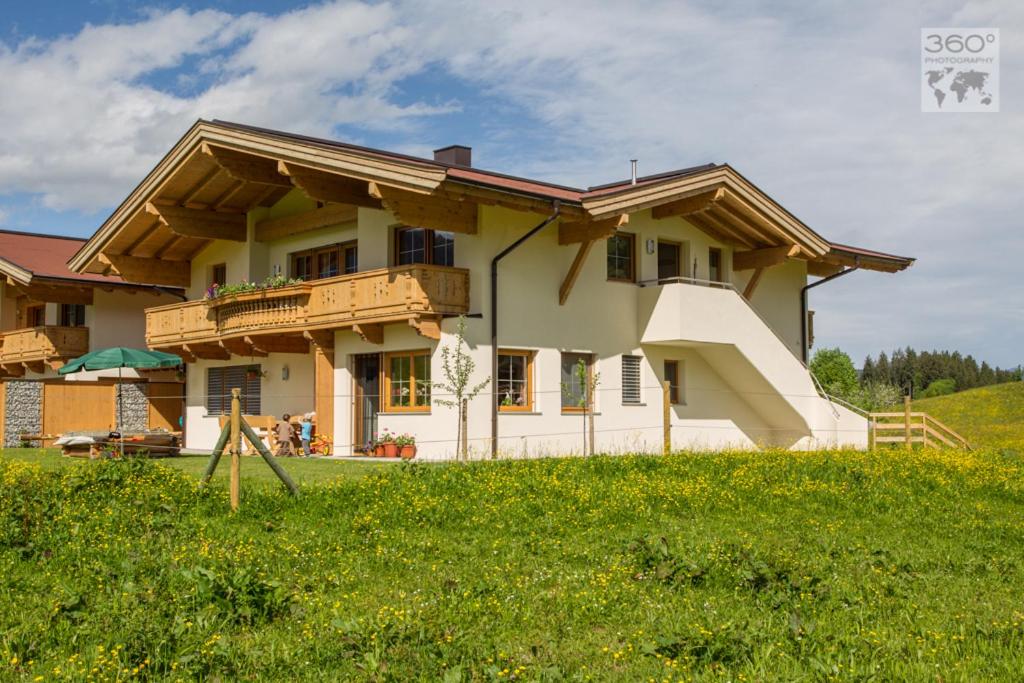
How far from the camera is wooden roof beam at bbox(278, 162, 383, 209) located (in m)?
22.1

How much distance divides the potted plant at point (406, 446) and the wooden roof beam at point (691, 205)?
822 centimetres

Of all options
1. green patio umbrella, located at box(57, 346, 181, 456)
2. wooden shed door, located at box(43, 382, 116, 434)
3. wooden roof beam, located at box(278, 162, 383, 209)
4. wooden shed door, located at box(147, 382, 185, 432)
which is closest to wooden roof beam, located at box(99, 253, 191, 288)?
wooden shed door, located at box(147, 382, 185, 432)

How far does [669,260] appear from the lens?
27.3 metres

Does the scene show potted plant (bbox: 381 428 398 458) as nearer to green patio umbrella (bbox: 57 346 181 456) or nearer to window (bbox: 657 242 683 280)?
green patio umbrella (bbox: 57 346 181 456)

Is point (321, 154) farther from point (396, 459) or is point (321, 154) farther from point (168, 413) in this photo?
point (168, 413)

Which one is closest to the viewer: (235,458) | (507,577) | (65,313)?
(507,577)

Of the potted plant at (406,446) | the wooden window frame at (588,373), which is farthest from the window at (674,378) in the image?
the potted plant at (406,446)

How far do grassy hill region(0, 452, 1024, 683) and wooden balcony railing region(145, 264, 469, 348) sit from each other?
23.0 ft

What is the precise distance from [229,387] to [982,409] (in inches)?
1235

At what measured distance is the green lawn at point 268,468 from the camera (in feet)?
50.0

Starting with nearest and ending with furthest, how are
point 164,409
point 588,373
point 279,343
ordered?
point 588,373, point 279,343, point 164,409

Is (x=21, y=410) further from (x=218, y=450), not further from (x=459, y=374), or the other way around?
(x=218, y=450)

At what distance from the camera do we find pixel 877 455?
19641 mm

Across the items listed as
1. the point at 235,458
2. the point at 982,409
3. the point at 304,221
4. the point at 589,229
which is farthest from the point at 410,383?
the point at 982,409
